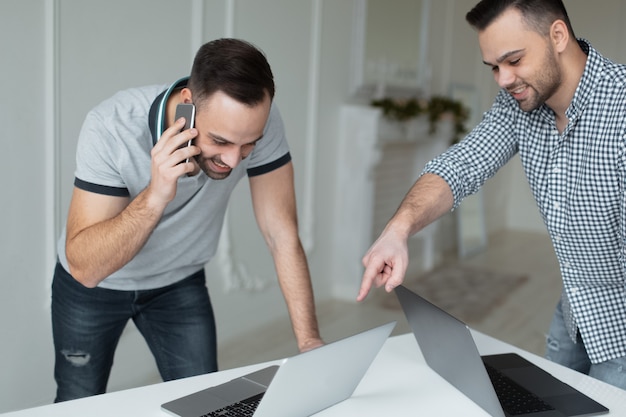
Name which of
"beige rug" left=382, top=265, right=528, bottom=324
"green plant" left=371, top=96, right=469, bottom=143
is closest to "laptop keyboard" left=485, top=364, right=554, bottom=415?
"beige rug" left=382, top=265, right=528, bottom=324

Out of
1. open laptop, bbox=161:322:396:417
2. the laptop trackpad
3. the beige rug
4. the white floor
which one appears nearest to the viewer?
open laptop, bbox=161:322:396:417

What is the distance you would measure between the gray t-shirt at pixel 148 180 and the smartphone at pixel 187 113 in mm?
133

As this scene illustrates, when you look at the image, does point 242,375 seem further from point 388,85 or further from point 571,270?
point 388,85

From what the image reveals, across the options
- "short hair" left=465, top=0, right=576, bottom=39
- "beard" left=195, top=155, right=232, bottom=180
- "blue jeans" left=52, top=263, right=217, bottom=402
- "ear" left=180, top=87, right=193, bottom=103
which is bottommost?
"blue jeans" left=52, top=263, right=217, bottom=402

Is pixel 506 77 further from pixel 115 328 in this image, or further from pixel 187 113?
pixel 115 328

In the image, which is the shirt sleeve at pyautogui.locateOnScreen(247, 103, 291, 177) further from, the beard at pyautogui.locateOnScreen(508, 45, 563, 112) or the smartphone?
the beard at pyautogui.locateOnScreen(508, 45, 563, 112)

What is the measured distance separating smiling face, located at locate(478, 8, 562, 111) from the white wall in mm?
1737

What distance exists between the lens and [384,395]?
4.91 ft

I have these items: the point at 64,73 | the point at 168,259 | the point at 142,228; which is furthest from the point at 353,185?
the point at 142,228

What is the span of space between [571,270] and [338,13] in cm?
309

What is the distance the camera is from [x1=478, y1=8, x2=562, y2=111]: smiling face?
5.86 feet

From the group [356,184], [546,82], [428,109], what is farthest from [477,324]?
[546,82]

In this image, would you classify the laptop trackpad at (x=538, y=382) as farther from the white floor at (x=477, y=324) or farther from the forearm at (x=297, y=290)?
the white floor at (x=477, y=324)

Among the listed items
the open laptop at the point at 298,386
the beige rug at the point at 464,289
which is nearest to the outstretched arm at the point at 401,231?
the open laptop at the point at 298,386
